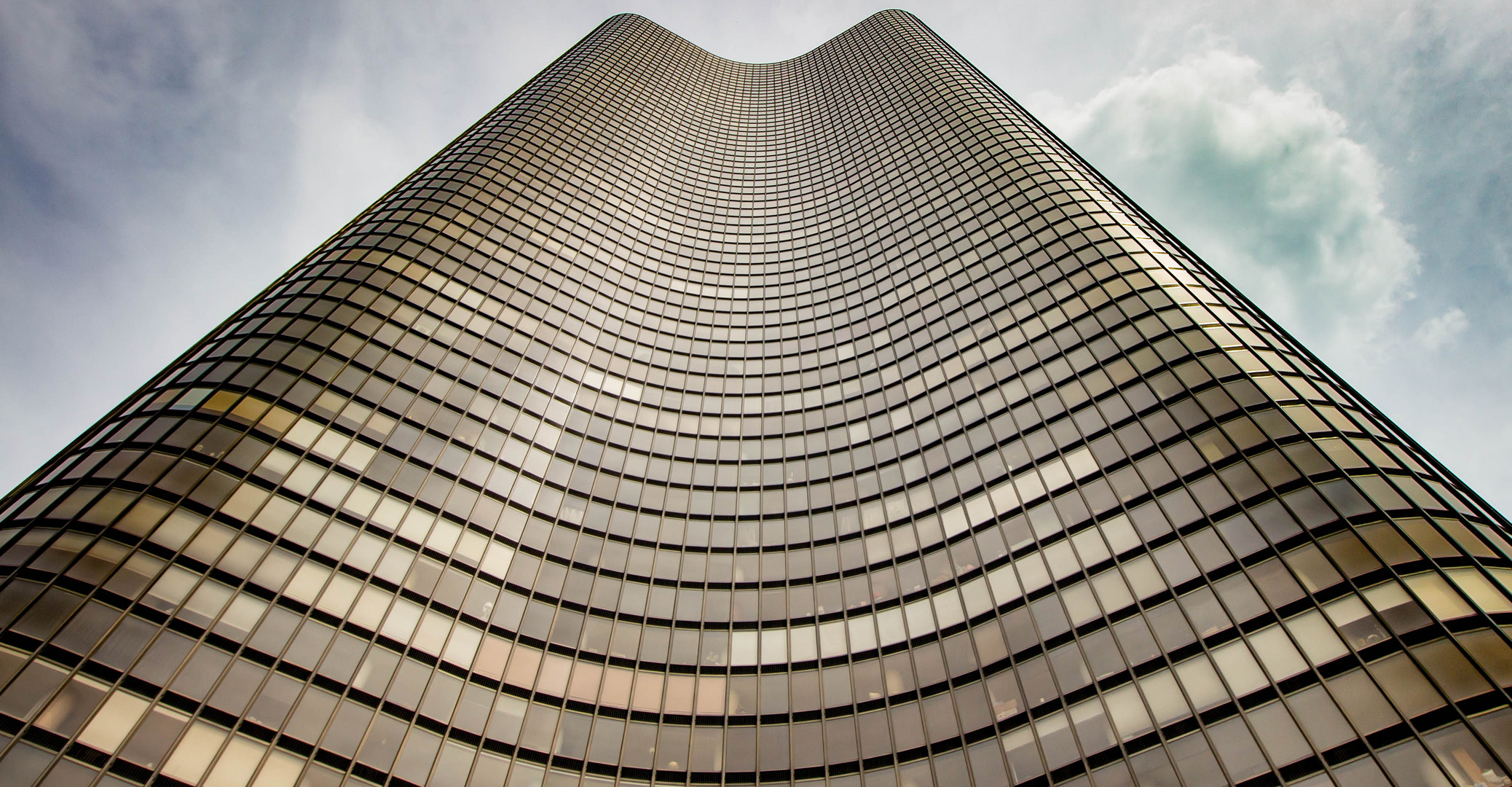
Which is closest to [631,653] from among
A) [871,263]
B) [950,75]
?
[871,263]

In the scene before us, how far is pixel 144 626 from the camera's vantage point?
22.8 meters

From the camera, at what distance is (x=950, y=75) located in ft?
253

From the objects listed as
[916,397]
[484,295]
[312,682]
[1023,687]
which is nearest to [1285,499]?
[1023,687]

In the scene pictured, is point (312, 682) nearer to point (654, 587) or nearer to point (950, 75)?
point (654, 587)

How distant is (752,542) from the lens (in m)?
37.0

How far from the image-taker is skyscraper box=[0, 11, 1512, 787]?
71.2 ft

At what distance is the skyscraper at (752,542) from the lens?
854 inches

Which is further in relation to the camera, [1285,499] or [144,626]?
[1285,499]

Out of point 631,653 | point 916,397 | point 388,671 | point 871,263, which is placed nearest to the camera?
point 388,671

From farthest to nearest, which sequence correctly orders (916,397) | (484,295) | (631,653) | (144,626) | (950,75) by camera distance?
Answer: (950,75) → (484,295) → (916,397) → (631,653) → (144,626)

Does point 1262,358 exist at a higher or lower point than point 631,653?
higher

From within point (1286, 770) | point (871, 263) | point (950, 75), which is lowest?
point (1286, 770)

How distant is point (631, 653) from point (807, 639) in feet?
25.9

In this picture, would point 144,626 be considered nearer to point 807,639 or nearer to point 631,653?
point 631,653
